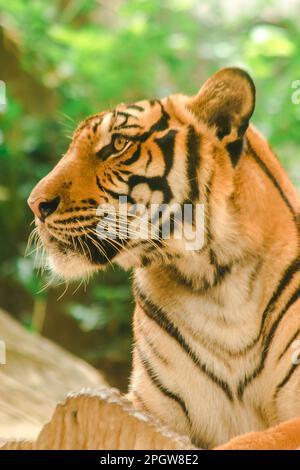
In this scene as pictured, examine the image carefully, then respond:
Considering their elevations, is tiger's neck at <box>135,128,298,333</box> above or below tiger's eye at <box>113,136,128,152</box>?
below

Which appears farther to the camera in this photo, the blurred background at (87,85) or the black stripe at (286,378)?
the blurred background at (87,85)

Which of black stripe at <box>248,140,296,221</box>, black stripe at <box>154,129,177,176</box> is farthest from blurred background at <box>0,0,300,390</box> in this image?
black stripe at <box>154,129,177,176</box>

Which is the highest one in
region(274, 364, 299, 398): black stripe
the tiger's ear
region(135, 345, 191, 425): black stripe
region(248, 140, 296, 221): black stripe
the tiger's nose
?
the tiger's ear

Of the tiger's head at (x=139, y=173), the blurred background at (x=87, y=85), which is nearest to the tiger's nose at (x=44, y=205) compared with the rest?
the tiger's head at (x=139, y=173)

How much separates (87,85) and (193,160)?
10.9ft

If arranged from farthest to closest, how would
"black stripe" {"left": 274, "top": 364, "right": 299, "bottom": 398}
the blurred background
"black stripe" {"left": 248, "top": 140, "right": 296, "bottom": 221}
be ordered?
1. the blurred background
2. "black stripe" {"left": 248, "top": 140, "right": 296, "bottom": 221}
3. "black stripe" {"left": 274, "top": 364, "right": 299, "bottom": 398}

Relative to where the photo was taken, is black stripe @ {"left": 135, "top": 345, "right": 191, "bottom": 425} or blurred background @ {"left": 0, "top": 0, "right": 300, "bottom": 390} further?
blurred background @ {"left": 0, "top": 0, "right": 300, "bottom": 390}

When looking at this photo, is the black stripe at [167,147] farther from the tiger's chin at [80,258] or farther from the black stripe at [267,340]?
the black stripe at [267,340]

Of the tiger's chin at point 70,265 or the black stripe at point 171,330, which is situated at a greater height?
the tiger's chin at point 70,265

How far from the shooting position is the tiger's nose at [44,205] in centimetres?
162

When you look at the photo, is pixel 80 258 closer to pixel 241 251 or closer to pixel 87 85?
pixel 241 251

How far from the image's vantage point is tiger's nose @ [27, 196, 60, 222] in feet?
5.32

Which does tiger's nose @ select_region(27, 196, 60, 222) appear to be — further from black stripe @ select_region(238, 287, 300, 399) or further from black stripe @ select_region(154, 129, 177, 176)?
black stripe @ select_region(238, 287, 300, 399)

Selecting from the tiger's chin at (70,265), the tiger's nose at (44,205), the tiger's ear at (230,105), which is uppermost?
the tiger's ear at (230,105)
